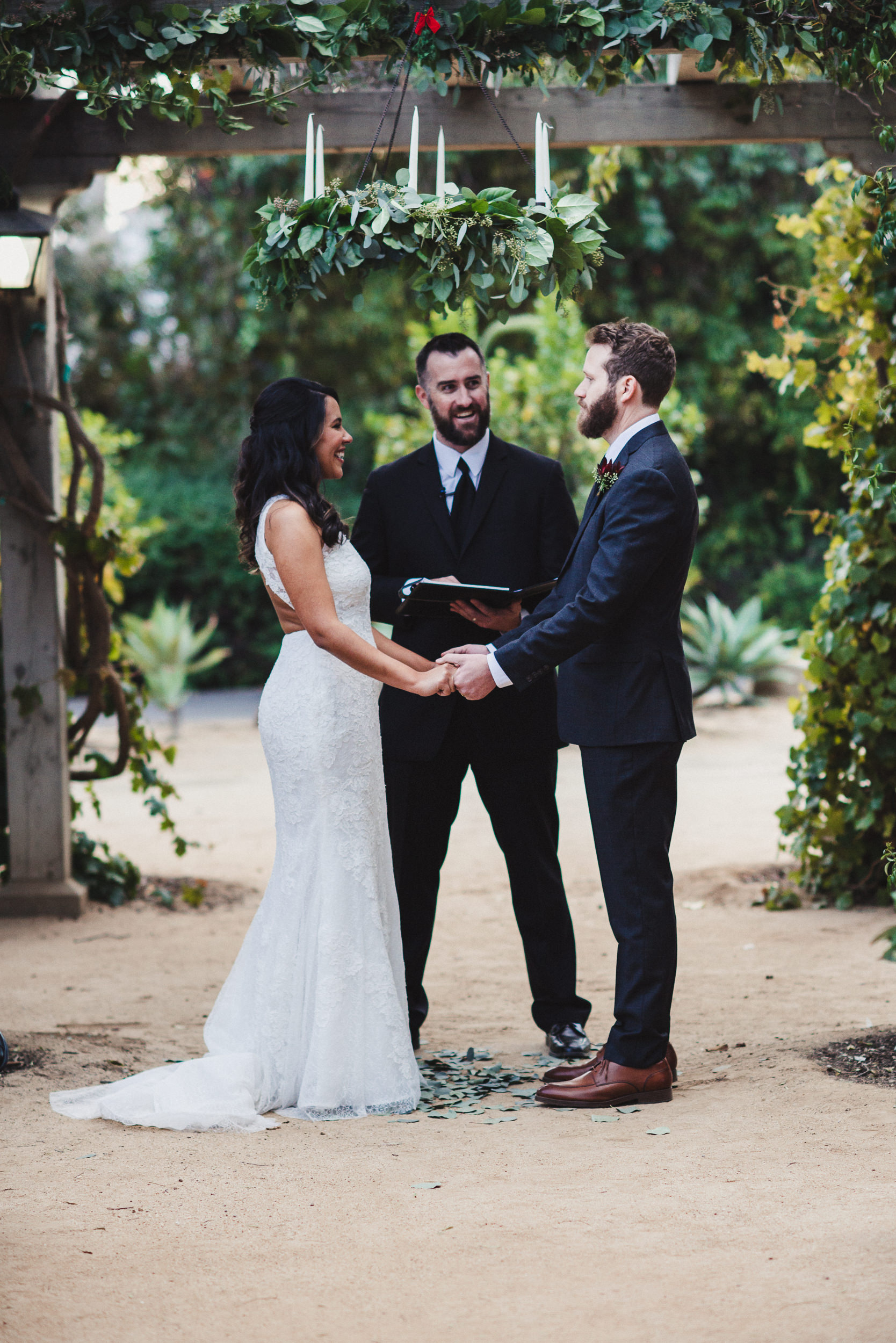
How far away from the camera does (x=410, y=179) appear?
3650 millimetres

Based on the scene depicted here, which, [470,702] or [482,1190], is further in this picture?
[470,702]

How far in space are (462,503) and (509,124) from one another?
1.88 m

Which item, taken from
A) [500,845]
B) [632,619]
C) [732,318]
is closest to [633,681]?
[632,619]

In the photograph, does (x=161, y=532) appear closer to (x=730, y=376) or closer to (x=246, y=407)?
(x=246, y=407)

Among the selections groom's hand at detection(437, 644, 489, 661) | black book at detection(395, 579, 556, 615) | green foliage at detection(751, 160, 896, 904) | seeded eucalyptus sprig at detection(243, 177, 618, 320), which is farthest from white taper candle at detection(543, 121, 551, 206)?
green foliage at detection(751, 160, 896, 904)

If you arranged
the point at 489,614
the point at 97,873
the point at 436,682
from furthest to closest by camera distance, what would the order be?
the point at 97,873 → the point at 489,614 → the point at 436,682

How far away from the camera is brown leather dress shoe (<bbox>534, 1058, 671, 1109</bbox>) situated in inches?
140

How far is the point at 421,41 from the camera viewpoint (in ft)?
12.8

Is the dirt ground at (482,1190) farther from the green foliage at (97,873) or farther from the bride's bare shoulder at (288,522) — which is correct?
the bride's bare shoulder at (288,522)

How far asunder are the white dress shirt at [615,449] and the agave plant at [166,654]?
7.53 m

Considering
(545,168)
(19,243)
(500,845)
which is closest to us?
(545,168)

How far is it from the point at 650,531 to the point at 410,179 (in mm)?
1170

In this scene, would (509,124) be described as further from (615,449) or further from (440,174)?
(615,449)

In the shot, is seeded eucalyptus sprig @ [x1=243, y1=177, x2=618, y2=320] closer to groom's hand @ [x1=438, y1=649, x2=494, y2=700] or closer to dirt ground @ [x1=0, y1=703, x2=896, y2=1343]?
groom's hand @ [x1=438, y1=649, x2=494, y2=700]
